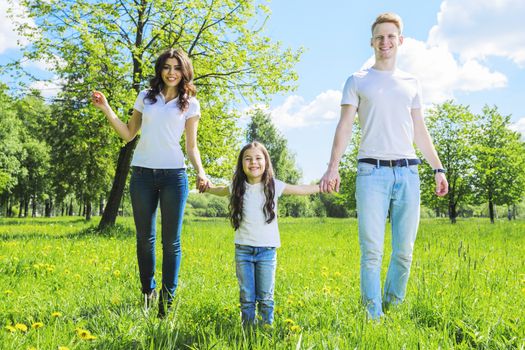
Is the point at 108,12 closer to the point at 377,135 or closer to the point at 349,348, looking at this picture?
the point at 377,135

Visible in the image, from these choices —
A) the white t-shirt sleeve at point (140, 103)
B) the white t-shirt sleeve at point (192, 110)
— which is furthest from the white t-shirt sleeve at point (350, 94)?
the white t-shirt sleeve at point (140, 103)

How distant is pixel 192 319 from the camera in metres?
3.71

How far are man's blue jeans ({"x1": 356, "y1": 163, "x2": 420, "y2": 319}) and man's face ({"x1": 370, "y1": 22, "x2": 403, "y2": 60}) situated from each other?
3.04 feet

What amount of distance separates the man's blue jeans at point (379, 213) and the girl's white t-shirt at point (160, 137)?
157 cm

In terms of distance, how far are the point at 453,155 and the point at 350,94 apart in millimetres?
30020

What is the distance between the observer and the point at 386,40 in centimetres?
382

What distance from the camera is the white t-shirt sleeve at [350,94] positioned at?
3.83 m

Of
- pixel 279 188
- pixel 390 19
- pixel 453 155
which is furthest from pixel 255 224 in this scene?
pixel 453 155

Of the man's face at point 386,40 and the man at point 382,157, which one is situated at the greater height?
the man's face at point 386,40

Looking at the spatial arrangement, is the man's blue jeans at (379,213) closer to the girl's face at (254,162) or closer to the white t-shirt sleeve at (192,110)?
the girl's face at (254,162)

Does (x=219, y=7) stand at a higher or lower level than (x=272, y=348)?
higher

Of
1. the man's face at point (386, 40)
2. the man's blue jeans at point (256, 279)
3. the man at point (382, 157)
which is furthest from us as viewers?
the man's face at point (386, 40)

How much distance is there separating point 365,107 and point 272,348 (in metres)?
2.06

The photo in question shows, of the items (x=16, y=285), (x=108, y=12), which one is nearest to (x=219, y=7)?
(x=108, y=12)
